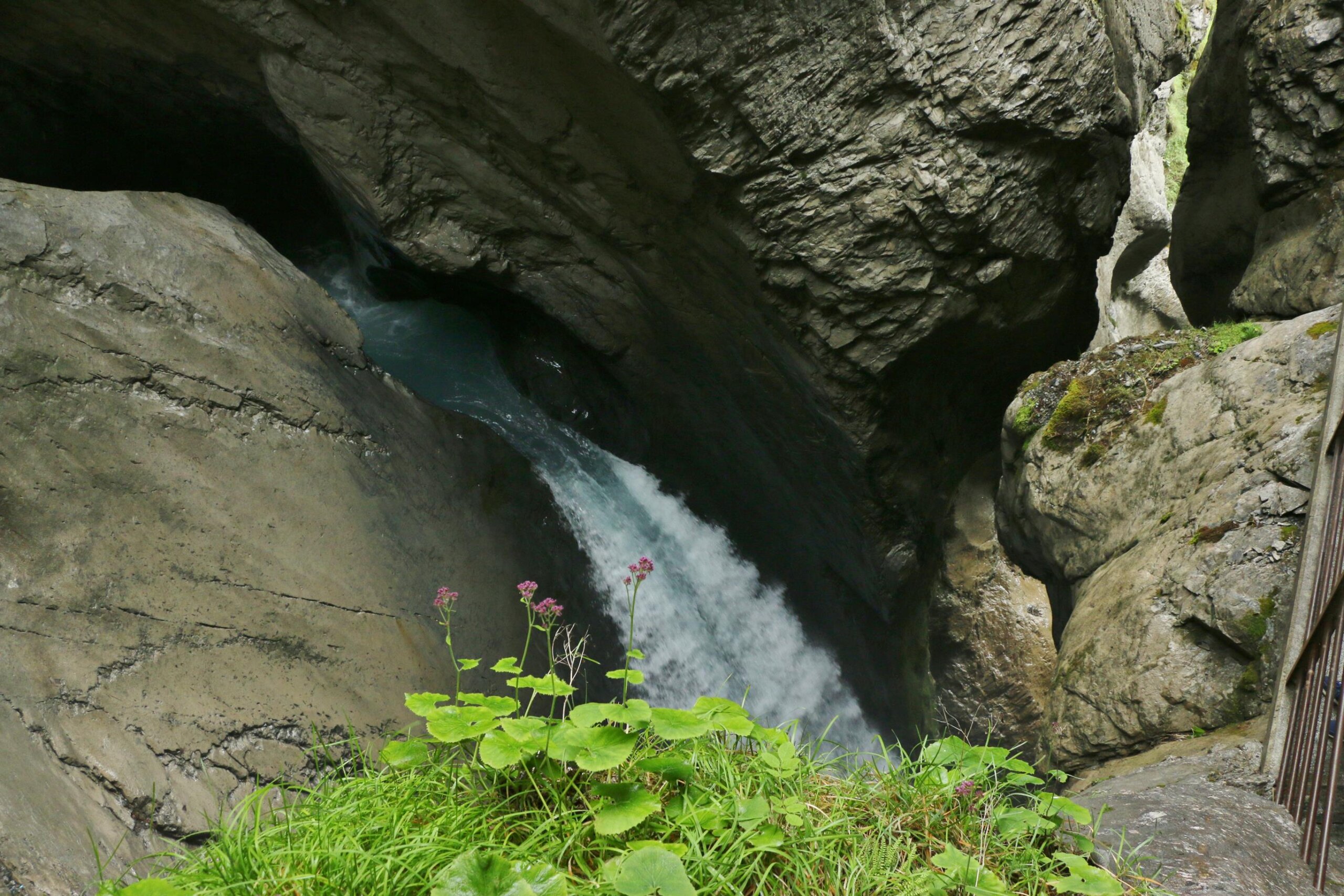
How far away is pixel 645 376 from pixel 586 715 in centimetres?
563

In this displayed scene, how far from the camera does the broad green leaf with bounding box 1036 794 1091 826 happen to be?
186cm

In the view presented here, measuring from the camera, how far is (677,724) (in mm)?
1762

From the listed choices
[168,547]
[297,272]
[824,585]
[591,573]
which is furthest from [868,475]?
[168,547]

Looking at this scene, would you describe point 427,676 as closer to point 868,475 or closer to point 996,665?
point 868,475

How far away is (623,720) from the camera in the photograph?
178 centimetres

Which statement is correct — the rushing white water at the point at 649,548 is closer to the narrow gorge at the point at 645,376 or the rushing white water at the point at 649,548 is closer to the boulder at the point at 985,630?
the narrow gorge at the point at 645,376

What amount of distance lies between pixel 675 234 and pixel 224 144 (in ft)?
13.7

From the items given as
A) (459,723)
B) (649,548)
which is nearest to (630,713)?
(459,723)

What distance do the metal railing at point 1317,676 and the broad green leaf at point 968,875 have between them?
80 centimetres

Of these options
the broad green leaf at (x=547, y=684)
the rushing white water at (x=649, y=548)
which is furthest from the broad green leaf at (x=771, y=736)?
the rushing white water at (x=649, y=548)

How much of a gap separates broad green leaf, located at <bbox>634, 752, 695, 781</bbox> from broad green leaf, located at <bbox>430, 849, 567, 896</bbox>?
41 cm

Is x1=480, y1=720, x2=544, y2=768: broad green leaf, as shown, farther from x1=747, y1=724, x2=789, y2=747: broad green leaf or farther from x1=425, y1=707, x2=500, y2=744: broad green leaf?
x1=747, y1=724, x2=789, y2=747: broad green leaf

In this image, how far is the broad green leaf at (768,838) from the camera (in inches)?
64.8

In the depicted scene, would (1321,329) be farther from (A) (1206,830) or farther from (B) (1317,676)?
(A) (1206,830)
